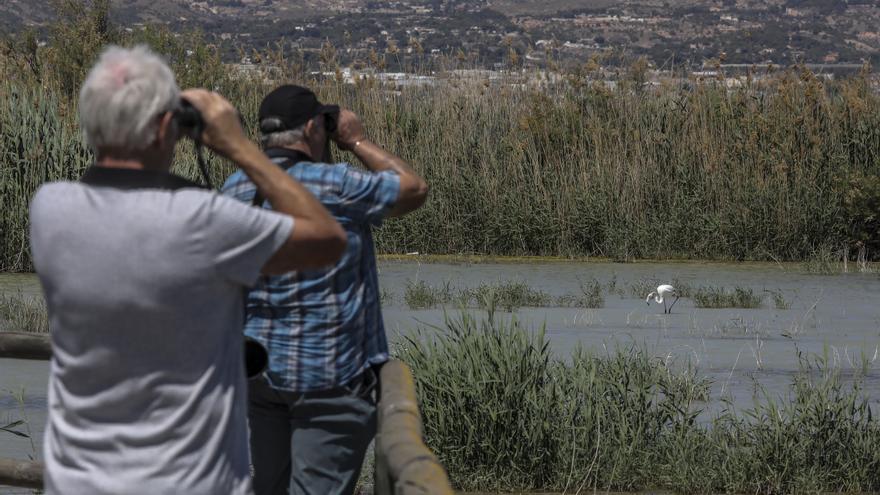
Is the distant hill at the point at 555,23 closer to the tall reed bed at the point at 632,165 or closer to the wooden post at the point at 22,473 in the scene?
the tall reed bed at the point at 632,165

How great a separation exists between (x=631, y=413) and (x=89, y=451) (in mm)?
4538

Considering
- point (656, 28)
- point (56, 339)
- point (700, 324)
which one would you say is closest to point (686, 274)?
point (700, 324)

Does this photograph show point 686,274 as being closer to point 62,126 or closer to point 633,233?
point 633,233

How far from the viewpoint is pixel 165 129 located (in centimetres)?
313

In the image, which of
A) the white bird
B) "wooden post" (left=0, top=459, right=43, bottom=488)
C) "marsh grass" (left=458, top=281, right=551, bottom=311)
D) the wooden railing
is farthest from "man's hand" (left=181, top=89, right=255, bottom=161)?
the white bird

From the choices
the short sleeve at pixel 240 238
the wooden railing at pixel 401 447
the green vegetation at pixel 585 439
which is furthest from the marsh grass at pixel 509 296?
the short sleeve at pixel 240 238

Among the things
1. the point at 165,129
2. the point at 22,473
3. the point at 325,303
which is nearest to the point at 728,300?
the point at 22,473

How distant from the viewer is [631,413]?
736 cm

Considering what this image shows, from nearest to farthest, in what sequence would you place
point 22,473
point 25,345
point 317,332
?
point 317,332, point 22,473, point 25,345

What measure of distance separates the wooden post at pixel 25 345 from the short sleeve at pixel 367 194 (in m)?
1.72

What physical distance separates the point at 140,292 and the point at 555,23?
118 m

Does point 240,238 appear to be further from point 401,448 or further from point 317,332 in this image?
point 317,332

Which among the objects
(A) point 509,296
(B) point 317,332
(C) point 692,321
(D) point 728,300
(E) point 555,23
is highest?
(B) point 317,332

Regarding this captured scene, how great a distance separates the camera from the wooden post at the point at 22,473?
5.65 meters
